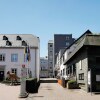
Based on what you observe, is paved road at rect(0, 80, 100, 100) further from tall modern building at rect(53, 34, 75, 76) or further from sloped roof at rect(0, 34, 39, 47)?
tall modern building at rect(53, 34, 75, 76)

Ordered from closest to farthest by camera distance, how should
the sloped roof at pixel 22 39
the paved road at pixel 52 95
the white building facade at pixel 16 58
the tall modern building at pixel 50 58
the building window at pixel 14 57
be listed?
the paved road at pixel 52 95, the white building facade at pixel 16 58, the building window at pixel 14 57, the sloped roof at pixel 22 39, the tall modern building at pixel 50 58

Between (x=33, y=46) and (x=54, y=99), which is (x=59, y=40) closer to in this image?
(x=33, y=46)

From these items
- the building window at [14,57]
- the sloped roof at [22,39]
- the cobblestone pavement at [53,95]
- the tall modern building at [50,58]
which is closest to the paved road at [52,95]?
the cobblestone pavement at [53,95]

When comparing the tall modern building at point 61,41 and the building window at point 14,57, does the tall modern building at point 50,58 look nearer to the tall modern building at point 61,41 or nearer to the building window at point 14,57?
the tall modern building at point 61,41

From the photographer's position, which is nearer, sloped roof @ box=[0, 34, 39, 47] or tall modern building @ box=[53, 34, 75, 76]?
sloped roof @ box=[0, 34, 39, 47]

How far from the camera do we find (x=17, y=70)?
52562 millimetres

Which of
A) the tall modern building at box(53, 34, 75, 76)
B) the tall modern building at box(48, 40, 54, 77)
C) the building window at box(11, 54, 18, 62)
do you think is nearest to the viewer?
the building window at box(11, 54, 18, 62)

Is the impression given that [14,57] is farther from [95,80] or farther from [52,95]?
[52,95]

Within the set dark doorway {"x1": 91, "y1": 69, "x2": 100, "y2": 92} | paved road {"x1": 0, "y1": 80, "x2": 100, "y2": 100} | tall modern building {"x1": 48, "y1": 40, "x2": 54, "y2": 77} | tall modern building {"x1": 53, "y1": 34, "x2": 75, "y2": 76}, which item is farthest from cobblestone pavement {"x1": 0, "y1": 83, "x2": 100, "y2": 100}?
tall modern building {"x1": 48, "y1": 40, "x2": 54, "y2": 77}

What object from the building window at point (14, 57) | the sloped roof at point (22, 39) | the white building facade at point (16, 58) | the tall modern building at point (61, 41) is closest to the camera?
the white building facade at point (16, 58)

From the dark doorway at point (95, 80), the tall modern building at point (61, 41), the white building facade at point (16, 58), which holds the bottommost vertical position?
the dark doorway at point (95, 80)

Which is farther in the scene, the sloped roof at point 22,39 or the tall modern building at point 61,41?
the tall modern building at point 61,41

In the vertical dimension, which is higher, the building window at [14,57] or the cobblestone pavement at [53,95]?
the building window at [14,57]

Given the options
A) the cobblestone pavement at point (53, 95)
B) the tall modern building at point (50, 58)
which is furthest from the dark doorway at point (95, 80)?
the tall modern building at point (50, 58)
